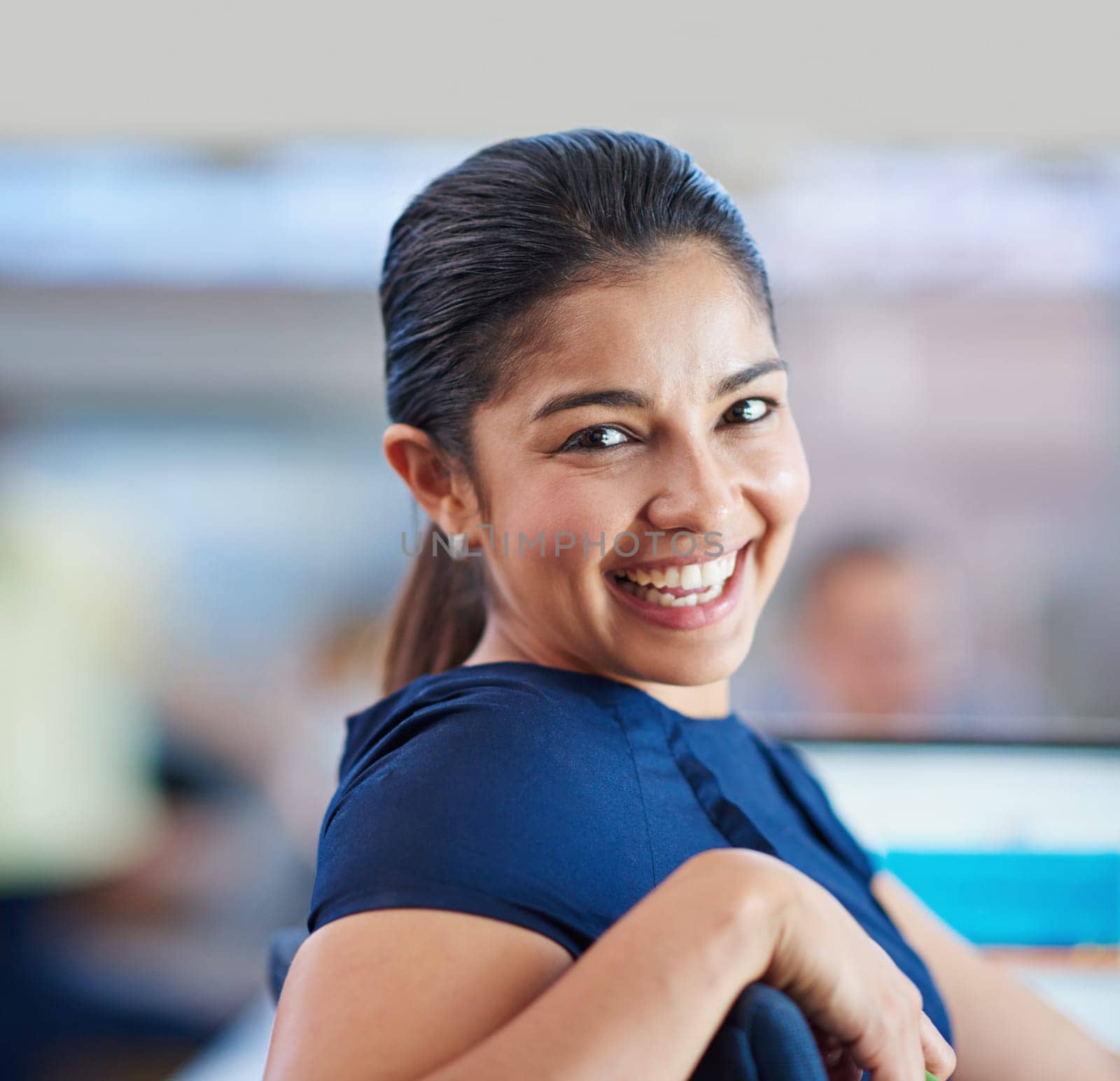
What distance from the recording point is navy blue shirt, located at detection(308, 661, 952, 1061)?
29.0 inches

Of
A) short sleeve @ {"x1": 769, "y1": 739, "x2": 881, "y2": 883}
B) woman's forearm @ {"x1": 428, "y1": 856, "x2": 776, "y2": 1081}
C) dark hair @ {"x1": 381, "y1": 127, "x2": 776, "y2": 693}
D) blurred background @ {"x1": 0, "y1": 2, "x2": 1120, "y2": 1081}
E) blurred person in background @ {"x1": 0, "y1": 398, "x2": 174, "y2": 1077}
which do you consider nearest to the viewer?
woman's forearm @ {"x1": 428, "y1": 856, "x2": 776, "y2": 1081}

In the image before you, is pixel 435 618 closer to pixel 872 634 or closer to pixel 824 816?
pixel 824 816

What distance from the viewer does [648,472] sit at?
2.99ft

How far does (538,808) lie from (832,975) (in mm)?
205

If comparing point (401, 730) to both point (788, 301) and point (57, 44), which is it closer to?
point (57, 44)

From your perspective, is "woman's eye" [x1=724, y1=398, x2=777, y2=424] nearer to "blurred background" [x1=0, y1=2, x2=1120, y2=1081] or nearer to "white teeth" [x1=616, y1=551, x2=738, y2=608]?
"white teeth" [x1=616, y1=551, x2=738, y2=608]

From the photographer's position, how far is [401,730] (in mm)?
867

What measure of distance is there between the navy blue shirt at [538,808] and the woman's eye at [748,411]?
23cm

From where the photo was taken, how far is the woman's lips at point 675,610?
952 mm

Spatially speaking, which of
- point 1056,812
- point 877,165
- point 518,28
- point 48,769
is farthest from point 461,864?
point 877,165

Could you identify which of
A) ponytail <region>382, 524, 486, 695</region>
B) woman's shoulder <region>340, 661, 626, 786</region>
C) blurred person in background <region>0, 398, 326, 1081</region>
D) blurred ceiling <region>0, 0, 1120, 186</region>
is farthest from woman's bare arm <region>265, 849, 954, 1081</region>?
blurred person in background <region>0, 398, 326, 1081</region>

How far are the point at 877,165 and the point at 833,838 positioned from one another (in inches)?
163

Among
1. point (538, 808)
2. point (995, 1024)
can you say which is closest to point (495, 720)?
point (538, 808)

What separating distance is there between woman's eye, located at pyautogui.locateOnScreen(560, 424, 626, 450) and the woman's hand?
1.07 ft
